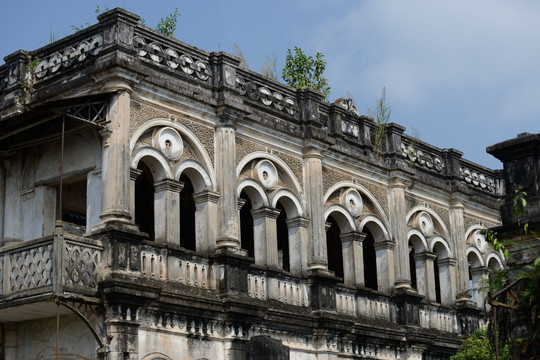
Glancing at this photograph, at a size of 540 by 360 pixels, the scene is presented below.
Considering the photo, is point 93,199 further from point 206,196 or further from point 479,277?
point 479,277

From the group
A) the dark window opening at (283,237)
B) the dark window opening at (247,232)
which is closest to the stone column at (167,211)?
the dark window opening at (283,237)

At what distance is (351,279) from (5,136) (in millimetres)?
8291

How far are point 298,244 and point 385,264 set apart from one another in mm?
3032

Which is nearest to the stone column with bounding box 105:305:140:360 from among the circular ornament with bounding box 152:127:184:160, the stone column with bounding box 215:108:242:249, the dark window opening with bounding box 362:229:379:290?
the stone column with bounding box 215:108:242:249

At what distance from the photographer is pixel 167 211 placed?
1708 cm

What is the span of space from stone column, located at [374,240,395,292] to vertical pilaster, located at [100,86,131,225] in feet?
25.1

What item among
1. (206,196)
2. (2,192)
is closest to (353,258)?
(206,196)

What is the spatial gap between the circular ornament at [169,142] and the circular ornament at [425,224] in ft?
25.7

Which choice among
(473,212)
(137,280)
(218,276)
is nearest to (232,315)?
(218,276)

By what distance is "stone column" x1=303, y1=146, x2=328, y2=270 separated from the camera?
64.7ft

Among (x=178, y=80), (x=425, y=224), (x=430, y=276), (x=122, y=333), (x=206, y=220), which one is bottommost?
(x=122, y=333)

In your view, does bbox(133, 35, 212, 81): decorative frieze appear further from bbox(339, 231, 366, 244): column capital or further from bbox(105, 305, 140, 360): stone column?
bbox(339, 231, 366, 244): column capital

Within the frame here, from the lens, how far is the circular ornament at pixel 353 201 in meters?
21.2

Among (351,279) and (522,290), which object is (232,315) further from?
(522,290)
